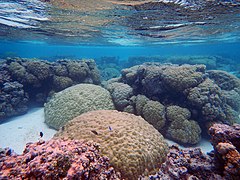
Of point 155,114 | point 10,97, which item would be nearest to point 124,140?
point 155,114

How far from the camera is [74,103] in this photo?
8570mm

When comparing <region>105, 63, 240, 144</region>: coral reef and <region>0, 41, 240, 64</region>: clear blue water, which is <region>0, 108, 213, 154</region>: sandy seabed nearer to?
<region>105, 63, 240, 144</region>: coral reef

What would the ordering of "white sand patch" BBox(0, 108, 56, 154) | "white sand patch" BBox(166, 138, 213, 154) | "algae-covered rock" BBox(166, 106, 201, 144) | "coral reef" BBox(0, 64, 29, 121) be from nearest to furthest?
"white sand patch" BBox(0, 108, 56, 154) < "white sand patch" BBox(166, 138, 213, 154) < "algae-covered rock" BBox(166, 106, 201, 144) < "coral reef" BBox(0, 64, 29, 121)

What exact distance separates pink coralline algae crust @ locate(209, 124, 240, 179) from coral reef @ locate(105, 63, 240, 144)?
14.5 ft

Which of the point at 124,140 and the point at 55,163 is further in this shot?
the point at 124,140

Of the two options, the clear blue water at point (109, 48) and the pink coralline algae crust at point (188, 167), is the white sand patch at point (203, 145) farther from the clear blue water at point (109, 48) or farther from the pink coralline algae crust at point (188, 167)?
the clear blue water at point (109, 48)

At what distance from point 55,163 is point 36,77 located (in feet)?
32.4

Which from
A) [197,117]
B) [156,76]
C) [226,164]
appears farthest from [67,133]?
[197,117]

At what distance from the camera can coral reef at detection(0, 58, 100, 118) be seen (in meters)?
10.2

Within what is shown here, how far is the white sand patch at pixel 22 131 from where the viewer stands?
7199 mm

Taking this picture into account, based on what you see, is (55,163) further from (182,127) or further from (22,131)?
(22,131)

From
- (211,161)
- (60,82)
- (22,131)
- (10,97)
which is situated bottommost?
(22,131)

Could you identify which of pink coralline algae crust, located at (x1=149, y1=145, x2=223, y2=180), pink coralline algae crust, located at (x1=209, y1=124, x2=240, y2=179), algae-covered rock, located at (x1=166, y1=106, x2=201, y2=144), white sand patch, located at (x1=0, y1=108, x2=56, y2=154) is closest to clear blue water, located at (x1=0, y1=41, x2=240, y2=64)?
white sand patch, located at (x1=0, y1=108, x2=56, y2=154)

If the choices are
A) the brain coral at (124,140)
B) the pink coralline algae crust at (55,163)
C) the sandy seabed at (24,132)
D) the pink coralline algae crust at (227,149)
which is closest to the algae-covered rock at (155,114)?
the sandy seabed at (24,132)
